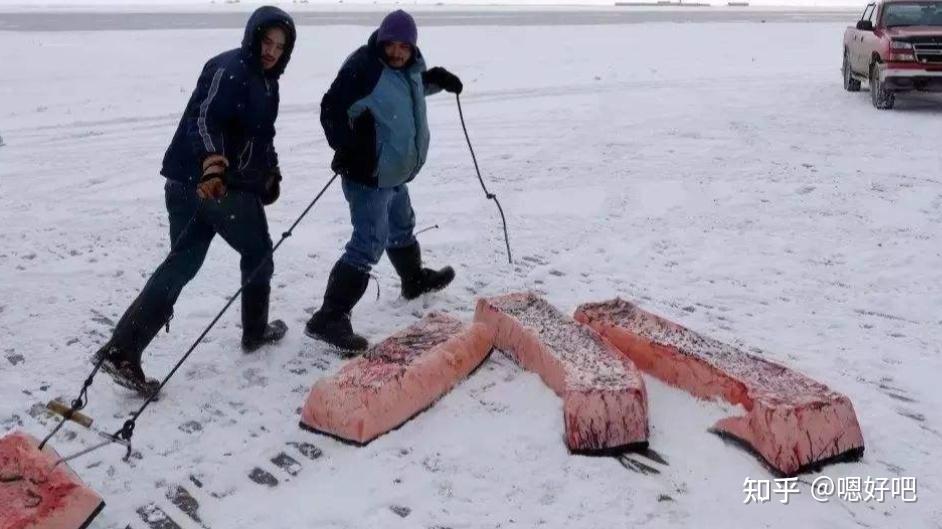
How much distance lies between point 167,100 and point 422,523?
12420mm

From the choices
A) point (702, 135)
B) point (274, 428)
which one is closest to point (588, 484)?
point (274, 428)

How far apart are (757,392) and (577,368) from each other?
0.71 m

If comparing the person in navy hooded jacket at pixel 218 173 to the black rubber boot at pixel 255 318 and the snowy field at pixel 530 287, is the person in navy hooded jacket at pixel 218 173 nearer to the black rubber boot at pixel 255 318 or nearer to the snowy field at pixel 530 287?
the black rubber boot at pixel 255 318

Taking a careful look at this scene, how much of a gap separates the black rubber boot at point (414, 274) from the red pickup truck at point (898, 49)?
8653 mm

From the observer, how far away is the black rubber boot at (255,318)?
420 centimetres

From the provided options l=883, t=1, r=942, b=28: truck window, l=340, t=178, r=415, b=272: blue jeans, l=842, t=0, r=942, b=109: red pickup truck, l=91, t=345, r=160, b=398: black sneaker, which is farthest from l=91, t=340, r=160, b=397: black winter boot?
l=883, t=1, r=942, b=28: truck window

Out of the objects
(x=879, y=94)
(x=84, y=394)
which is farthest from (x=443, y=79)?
(x=879, y=94)

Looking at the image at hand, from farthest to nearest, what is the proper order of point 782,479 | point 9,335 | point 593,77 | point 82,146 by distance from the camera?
point 593,77, point 82,146, point 9,335, point 782,479

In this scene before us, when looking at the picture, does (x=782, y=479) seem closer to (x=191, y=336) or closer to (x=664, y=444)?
(x=664, y=444)

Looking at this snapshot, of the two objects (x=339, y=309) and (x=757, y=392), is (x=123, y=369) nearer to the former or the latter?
(x=339, y=309)

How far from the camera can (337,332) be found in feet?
14.1

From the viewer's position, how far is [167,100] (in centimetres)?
1371

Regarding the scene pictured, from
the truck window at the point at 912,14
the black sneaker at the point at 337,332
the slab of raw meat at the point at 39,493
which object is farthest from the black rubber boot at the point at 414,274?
the truck window at the point at 912,14

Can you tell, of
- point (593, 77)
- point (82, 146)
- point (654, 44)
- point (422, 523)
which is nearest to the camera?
point (422, 523)
